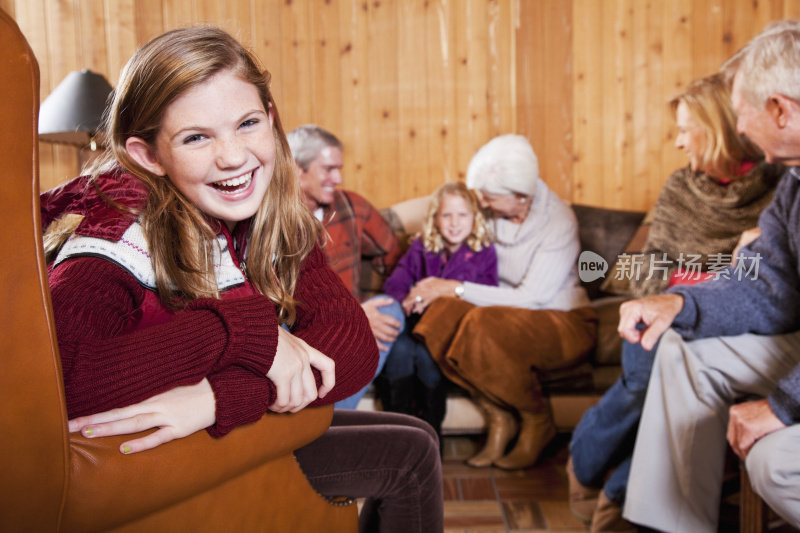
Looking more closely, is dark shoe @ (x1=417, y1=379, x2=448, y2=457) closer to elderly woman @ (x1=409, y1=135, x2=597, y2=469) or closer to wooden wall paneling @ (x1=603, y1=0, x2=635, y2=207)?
elderly woman @ (x1=409, y1=135, x2=597, y2=469)

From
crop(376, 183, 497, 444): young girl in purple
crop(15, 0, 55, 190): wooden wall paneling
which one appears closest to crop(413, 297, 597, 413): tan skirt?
crop(376, 183, 497, 444): young girl in purple

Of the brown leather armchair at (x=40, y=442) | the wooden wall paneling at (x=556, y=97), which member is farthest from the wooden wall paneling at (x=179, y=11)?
the brown leather armchair at (x=40, y=442)

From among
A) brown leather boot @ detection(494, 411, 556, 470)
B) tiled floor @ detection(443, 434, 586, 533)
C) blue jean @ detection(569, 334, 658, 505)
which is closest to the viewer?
blue jean @ detection(569, 334, 658, 505)

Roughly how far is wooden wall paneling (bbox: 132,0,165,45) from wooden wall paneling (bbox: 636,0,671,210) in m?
2.37

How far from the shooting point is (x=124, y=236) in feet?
2.58

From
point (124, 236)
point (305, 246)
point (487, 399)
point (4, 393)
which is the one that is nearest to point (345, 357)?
point (305, 246)

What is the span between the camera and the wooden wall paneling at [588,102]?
11.1 feet

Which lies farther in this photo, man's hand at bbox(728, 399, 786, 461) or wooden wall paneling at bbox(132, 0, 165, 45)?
wooden wall paneling at bbox(132, 0, 165, 45)

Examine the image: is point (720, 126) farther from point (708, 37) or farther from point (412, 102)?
point (412, 102)

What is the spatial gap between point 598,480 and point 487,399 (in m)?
0.61

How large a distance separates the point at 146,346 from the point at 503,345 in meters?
1.81

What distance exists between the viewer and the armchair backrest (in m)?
0.50

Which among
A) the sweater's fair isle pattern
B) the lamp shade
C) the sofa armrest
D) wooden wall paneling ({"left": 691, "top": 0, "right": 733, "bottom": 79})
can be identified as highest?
wooden wall paneling ({"left": 691, "top": 0, "right": 733, "bottom": 79})

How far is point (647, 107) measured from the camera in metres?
3.39
